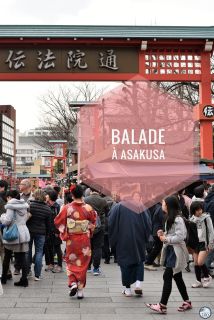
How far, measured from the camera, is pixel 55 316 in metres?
6.52

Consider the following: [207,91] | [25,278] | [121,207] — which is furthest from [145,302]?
[207,91]

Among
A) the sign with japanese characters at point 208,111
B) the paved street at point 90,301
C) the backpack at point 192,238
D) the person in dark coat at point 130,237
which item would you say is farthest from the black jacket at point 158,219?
the sign with japanese characters at point 208,111

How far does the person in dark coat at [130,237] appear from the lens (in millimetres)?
7590

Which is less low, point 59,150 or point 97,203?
point 59,150

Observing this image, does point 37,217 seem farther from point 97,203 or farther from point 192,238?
point 192,238

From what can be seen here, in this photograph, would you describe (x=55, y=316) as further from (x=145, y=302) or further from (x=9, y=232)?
(x=9, y=232)

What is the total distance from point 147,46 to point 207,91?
2.60m

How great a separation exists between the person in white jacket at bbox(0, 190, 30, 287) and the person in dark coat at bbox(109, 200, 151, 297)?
5.52ft

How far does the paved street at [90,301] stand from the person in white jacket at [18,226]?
332 mm

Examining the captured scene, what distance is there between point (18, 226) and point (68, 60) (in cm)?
1035

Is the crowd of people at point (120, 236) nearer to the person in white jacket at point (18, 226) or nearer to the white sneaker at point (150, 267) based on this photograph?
the person in white jacket at point (18, 226)

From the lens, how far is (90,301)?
24.5 ft
